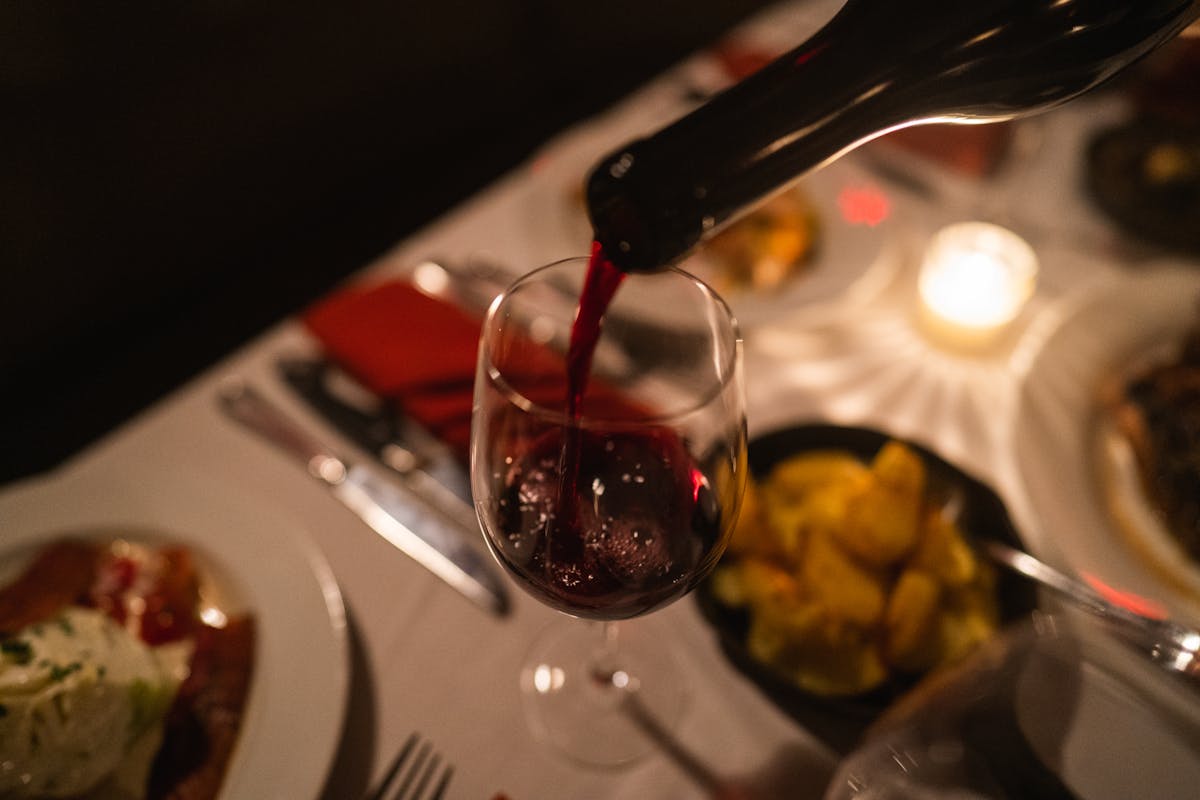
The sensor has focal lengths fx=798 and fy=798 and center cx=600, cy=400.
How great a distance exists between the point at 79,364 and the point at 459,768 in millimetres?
1263

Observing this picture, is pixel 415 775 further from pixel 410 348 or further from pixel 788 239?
pixel 788 239

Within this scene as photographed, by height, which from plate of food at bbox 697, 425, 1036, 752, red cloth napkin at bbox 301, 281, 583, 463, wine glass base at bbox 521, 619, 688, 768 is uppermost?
plate of food at bbox 697, 425, 1036, 752

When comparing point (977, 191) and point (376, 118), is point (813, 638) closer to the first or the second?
point (977, 191)

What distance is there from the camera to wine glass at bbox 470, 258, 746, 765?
519mm

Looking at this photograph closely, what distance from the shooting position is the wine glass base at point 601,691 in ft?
2.14

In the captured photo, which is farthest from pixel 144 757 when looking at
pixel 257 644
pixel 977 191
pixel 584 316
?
pixel 977 191

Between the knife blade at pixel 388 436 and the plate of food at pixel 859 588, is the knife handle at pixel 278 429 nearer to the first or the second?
the knife blade at pixel 388 436

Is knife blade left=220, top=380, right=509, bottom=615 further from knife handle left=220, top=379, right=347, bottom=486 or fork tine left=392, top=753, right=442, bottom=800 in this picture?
fork tine left=392, top=753, right=442, bottom=800

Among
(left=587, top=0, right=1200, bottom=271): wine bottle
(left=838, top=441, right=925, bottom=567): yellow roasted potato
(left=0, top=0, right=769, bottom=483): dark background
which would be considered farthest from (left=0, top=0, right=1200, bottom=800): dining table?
(left=0, top=0, right=769, bottom=483): dark background

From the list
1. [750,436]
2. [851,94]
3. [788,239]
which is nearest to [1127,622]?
[750,436]

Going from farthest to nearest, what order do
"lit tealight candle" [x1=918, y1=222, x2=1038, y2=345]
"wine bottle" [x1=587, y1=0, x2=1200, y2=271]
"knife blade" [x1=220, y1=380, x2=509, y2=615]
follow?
1. "lit tealight candle" [x1=918, y1=222, x2=1038, y2=345]
2. "knife blade" [x1=220, y1=380, x2=509, y2=615]
3. "wine bottle" [x1=587, y1=0, x2=1200, y2=271]

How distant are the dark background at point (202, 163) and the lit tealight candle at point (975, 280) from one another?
1.08 metres

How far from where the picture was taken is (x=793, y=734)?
0.65m

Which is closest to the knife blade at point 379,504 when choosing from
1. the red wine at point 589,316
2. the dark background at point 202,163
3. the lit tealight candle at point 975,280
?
the red wine at point 589,316
